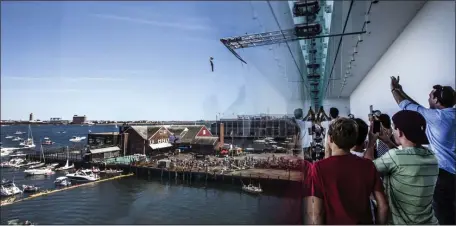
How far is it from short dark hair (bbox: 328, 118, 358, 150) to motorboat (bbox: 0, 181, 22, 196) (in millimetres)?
2300

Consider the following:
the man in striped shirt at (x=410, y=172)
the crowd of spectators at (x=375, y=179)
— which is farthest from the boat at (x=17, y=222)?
the man in striped shirt at (x=410, y=172)

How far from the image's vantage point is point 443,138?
1.07 metres

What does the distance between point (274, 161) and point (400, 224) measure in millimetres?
2203

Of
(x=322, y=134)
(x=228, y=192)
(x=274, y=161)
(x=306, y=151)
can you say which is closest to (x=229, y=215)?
(x=274, y=161)

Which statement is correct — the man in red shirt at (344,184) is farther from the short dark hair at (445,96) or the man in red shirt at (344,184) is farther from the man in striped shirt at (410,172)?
the short dark hair at (445,96)

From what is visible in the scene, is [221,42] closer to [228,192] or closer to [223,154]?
[223,154]

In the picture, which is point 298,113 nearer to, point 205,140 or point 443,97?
point 205,140

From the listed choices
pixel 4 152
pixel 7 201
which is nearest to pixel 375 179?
pixel 4 152

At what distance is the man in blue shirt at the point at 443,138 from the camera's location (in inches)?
40.6

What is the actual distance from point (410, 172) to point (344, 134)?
10.4 inches

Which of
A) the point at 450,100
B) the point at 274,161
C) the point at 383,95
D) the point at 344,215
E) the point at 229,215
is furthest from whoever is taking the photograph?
the point at 229,215

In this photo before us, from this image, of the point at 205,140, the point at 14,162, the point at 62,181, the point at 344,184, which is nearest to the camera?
the point at 344,184

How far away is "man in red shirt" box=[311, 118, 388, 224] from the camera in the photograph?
0.71m

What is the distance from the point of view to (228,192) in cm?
579
